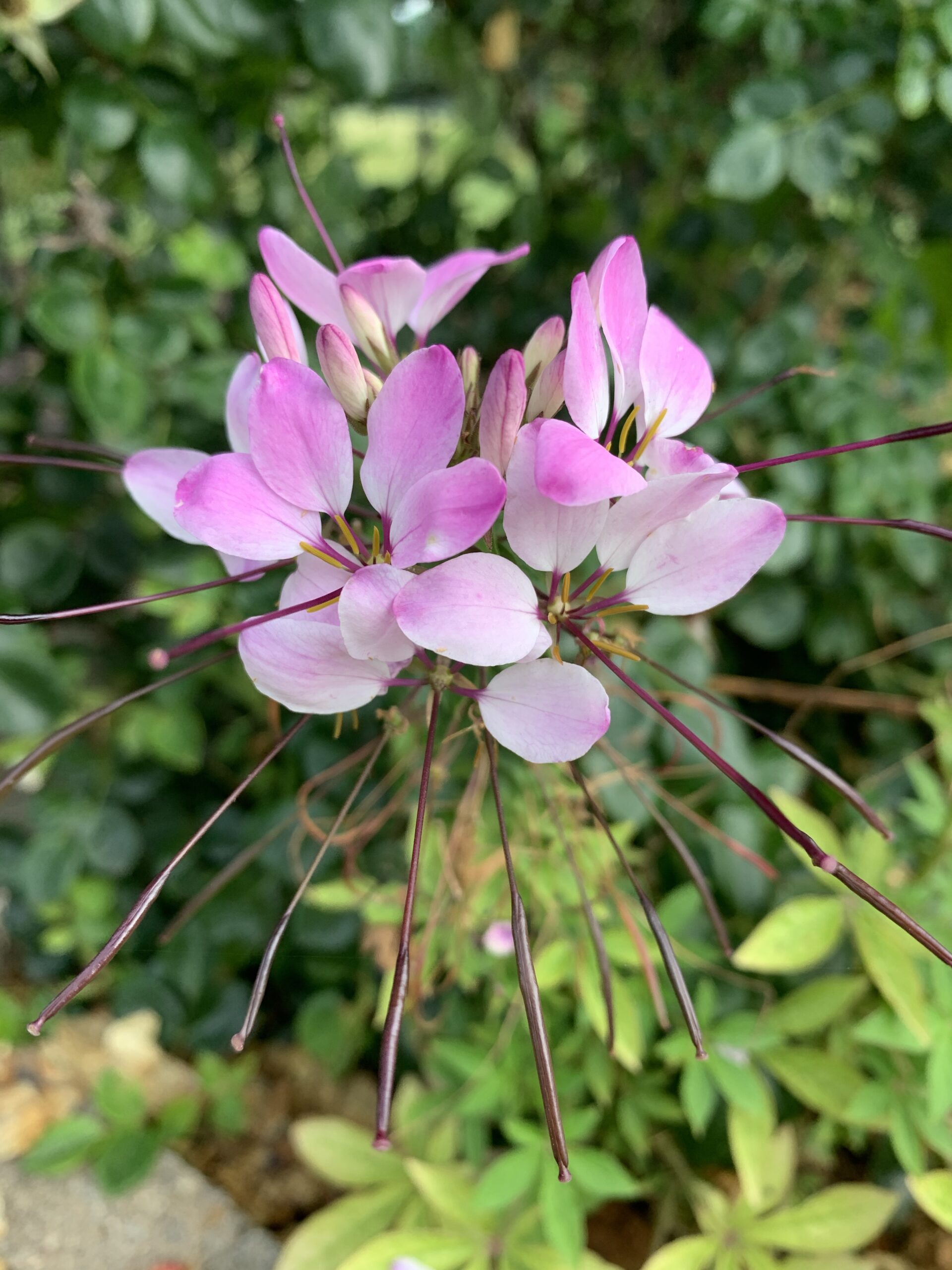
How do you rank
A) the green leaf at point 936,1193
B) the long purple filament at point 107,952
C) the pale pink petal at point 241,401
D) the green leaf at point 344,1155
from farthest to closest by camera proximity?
the green leaf at point 344,1155 → the green leaf at point 936,1193 → the pale pink petal at point 241,401 → the long purple filament at point 107,952

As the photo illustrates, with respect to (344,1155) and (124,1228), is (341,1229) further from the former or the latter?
(124,1228)

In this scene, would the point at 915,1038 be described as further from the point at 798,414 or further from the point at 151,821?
the point at 151,821

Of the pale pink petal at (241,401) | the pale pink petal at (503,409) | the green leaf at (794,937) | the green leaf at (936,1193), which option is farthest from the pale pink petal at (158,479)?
the green leaf at (936,1193)

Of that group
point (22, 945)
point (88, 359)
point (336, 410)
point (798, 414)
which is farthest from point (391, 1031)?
point (22, 945)

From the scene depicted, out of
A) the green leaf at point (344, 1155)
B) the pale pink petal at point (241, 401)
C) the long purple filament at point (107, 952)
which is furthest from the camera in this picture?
the green leaf at point (344, 1155)

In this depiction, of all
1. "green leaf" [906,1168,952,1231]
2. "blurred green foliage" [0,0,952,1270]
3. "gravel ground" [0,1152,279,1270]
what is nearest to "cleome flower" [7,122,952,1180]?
"blurred green foliage" [0,0,952,1270]

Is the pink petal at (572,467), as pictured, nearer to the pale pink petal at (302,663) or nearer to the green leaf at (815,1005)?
the pale pink petal at (302,663)
